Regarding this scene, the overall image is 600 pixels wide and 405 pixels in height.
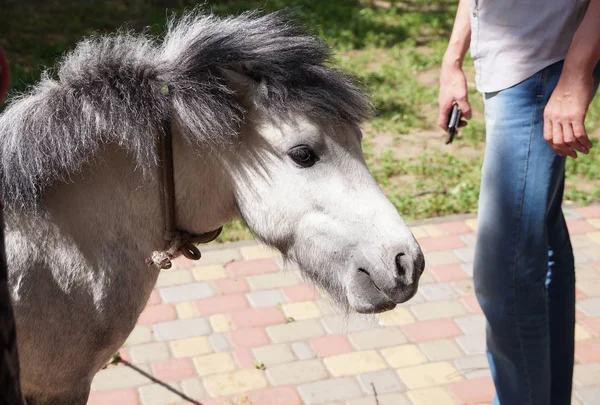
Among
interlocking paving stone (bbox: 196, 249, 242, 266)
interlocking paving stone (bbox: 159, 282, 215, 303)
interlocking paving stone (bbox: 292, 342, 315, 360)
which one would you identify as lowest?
interlocking paving stone (bbox: 196, 249, 242, 266)

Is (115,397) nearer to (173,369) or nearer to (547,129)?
(173,369)

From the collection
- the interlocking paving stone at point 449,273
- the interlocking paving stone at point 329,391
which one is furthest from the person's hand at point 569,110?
the interlocking paving stone at point 449,273

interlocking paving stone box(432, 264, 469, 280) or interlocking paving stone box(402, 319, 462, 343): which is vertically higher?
interlocking paving stone box(402, 319, 462, 343)

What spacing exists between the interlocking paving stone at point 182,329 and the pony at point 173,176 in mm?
1749

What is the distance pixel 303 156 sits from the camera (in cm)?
201

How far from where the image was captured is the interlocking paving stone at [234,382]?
3449mm

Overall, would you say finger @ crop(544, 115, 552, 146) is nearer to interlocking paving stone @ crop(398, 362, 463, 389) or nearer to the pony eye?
the pony eye

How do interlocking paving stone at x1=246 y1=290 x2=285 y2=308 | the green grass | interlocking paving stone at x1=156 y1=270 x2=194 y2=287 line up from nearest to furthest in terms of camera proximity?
interlocking paving stone at x1=246 y1=290 x2=285 y2=308, interlocking paving stone at x1=156 y1=270 x2=194 y2=287, the green grass

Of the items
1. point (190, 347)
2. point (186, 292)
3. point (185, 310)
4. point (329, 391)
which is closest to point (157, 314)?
point (185, 310)

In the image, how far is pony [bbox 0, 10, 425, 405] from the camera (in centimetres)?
196

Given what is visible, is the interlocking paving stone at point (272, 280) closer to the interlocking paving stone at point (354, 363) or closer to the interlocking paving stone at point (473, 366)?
the interlocking paving stone at point (354, 363)

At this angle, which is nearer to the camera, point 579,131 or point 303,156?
point 303,156

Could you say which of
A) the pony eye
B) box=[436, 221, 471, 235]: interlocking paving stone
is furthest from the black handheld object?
box=[436, 221, 471, 235]: interlocking paving stone

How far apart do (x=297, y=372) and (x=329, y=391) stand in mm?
215
